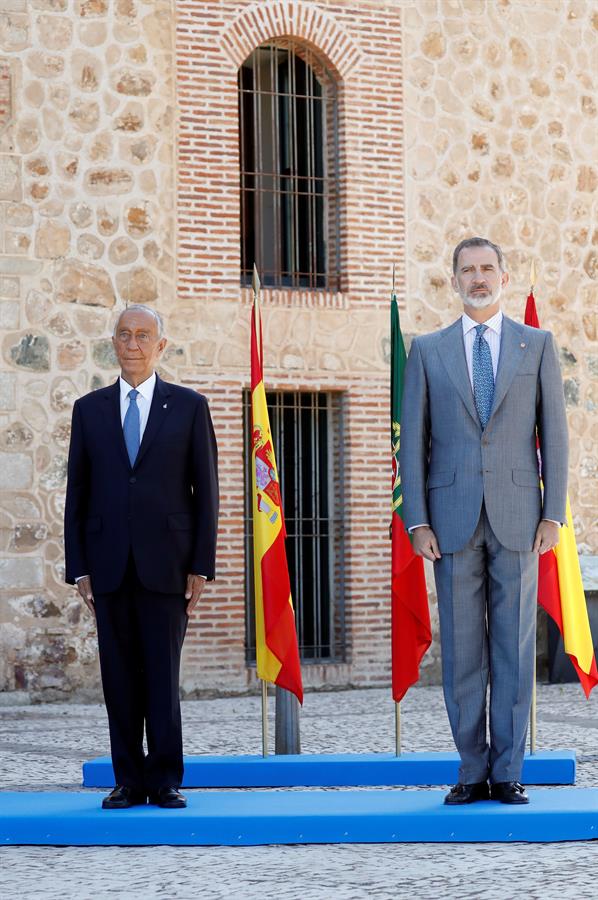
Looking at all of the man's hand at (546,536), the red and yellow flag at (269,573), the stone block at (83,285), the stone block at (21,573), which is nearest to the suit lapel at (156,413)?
the man's hand at (546,536)

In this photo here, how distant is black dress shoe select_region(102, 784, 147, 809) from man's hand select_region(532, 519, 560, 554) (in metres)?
1.67

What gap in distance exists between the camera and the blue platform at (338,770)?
707cm

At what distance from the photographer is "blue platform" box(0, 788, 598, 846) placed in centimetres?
560

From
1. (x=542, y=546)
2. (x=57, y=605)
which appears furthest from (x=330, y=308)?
(x=542, y=546)

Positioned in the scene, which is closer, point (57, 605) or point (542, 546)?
point (542, 546)

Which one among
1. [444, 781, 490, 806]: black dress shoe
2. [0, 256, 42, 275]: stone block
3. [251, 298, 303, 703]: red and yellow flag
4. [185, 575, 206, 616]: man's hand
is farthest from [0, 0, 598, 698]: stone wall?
[444, 781, 490, 806]: black dress shoe

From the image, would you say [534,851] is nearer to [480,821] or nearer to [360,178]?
[480,821]

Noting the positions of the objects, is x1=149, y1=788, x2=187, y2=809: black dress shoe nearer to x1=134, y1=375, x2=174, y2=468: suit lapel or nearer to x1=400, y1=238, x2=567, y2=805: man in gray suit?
x1=400, y1=238, x2=567, y2=805: man in gray suit

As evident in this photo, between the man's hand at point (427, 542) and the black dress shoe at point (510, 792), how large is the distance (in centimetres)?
81

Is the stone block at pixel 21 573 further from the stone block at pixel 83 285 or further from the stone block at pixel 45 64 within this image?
the stone block at pixel 45 64

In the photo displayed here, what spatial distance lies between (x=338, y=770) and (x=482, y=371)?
2.15 meters

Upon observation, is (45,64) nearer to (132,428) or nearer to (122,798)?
(132,428)

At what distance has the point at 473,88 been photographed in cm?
1395

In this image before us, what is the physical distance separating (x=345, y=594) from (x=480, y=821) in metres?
7.63
